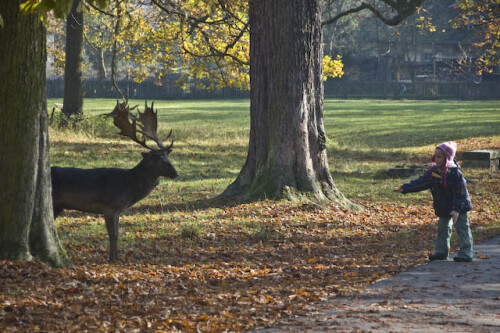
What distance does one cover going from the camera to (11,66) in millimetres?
8203

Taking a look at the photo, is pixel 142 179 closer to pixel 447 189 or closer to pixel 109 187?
pixel 109 187

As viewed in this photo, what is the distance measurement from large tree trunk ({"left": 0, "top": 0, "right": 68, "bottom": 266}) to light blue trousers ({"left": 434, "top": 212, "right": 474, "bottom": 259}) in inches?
206

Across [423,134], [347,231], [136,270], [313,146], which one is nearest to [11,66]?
[136,270]

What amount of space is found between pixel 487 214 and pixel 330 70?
15.2m

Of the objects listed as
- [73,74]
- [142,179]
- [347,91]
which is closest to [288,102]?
[142,179]

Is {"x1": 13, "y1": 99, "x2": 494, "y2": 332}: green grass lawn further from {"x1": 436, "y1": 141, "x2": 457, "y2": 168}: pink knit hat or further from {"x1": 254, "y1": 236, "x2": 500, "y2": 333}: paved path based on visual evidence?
{"x1": 436, "y1": 141, "x2": 457, "y2": 168}: pink knit hat

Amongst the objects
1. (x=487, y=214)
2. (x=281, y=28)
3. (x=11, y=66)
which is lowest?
(x=487, y=214)

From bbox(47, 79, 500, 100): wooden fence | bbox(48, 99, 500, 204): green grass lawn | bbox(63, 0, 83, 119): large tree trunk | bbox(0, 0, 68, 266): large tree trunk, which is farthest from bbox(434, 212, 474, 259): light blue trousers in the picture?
bbox(47, 79, 500, 100): wooden fence

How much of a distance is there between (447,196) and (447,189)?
0.10 m

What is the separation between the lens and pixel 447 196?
1038 centimetres

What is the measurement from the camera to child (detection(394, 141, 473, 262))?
33.5ft

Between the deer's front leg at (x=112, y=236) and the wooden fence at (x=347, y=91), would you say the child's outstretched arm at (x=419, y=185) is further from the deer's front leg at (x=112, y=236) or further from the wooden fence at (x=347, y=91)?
the wooden fence at (x=347, y=91)

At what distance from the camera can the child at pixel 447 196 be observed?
1021 cm

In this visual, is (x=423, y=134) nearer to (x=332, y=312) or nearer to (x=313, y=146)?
(x=313, y=146)
